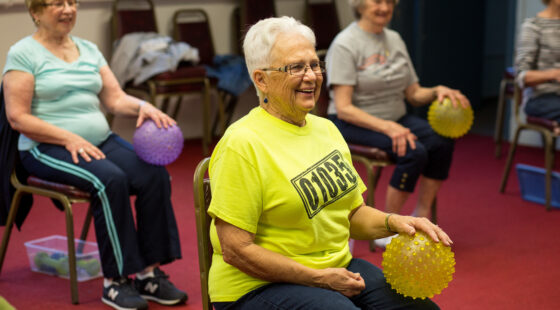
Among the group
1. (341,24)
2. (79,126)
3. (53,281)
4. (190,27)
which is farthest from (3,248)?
(341,24)

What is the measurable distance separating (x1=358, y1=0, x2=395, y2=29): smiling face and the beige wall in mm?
2746

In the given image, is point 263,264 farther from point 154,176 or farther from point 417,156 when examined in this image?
point 417,156

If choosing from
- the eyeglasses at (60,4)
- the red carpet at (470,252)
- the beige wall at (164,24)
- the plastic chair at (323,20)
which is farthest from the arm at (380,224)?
the plastic chair at (323,20)

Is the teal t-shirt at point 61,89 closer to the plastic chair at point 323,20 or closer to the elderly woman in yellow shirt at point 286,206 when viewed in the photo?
the elderly woman in yellow shirt at point 286,206

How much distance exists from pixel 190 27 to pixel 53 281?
318 centimetres

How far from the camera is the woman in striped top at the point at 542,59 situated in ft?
12.9

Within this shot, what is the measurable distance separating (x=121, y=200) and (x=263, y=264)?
127 cm

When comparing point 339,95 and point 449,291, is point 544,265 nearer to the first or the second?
point 449,291

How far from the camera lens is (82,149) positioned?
9.35 ft

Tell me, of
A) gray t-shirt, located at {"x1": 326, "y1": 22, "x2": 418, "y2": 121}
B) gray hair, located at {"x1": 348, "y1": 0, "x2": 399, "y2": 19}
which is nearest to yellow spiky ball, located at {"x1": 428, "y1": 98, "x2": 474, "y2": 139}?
gray t-shirt, located at {"x1": 326, "y1": 22, "x2": 418, "y2": 121}

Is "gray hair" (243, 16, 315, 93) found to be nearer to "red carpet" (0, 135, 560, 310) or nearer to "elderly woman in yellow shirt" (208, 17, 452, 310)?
"elderly woman in yellow shirt" (208, 17, 452, 310)

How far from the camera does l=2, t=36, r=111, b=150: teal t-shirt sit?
9.47 ft

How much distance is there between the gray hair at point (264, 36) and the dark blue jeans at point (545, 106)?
250cm

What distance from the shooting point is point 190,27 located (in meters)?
5.96
